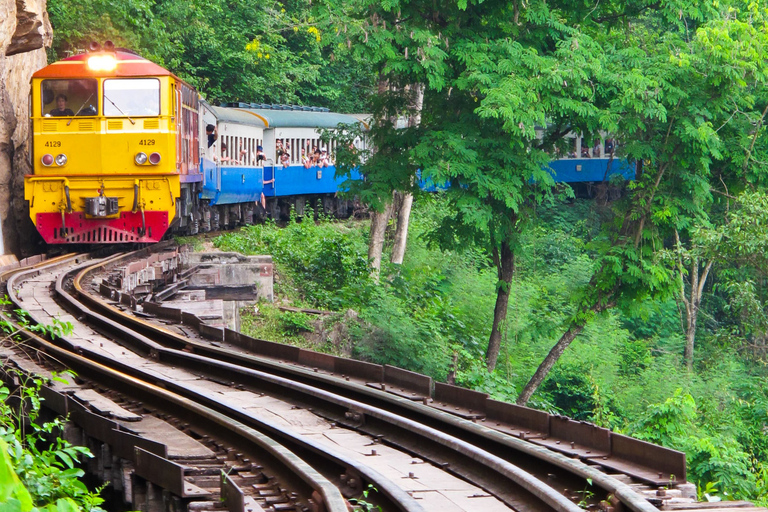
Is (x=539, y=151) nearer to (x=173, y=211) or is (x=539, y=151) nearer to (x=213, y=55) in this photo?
(x=173, y=211)

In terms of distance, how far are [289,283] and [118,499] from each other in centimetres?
1272

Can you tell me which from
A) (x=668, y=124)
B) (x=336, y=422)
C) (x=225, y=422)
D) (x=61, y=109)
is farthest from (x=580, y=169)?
(x=225, y=422)

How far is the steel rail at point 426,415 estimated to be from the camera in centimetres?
467

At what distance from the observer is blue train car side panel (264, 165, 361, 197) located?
26.3 meters

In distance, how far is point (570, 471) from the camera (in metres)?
4.98

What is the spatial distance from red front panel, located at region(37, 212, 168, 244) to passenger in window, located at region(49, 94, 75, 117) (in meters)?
1.70

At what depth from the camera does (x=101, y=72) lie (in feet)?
51.6

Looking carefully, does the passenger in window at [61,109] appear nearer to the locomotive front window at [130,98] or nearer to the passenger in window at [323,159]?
the locomotive front window at [130,98]

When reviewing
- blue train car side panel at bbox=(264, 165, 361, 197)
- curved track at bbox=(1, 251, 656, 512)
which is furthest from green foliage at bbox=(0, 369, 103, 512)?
blue train car side panel at bbox=(264, 165, 361, 197)

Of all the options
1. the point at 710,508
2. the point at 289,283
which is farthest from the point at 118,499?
the point at 289,283

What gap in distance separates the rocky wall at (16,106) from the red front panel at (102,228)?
2.99 metres

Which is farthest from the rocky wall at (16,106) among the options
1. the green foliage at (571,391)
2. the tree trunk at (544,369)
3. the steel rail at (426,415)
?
the green foliage at (571,391)

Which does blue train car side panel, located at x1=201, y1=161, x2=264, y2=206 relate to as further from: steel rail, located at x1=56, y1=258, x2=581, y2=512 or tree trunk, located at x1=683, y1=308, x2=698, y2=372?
steel rail, located at x1=56, y1=258, x2=581, y2=512

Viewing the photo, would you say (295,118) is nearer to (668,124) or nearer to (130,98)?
(130,98)
